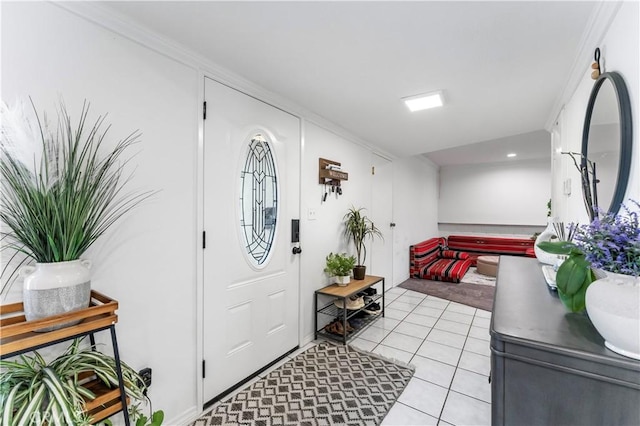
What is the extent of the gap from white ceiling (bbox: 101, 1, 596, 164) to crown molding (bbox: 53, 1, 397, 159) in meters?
0.04

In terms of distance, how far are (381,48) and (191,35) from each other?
1122mm

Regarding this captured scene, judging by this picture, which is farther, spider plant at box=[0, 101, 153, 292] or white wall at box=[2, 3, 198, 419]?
white wall at box=[2, 3, 198, 419]

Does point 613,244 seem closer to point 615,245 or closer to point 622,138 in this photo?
point 615,245

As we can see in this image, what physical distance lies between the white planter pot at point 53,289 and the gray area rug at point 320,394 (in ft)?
3.94

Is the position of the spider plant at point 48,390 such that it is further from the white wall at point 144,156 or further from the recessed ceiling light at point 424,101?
the recessed ceiling light at point 424,101

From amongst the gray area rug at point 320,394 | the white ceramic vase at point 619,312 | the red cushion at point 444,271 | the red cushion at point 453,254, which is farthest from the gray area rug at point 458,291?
the white ceramic vase at point 619,312

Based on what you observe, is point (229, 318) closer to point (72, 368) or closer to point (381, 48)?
point (72, 368)

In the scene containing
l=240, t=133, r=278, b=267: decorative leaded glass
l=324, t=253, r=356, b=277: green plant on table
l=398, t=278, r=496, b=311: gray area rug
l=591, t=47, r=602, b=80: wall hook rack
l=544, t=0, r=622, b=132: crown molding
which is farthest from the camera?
l=398, t=278, r=496, b=311: gray area rug

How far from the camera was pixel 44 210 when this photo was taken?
104 centimetres

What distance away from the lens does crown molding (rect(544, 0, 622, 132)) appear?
131 cm

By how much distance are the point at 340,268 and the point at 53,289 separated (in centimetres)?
233

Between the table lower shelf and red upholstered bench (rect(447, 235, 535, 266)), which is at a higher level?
red upholstered bench (rect(447, 235, 535, 266))

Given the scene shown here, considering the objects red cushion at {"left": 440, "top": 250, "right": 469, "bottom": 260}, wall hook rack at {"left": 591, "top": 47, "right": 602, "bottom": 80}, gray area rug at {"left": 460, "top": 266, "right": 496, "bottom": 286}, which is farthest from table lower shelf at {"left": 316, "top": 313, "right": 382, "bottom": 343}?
red cushion at {"left": 440, "top": 250, "right": 469, "bottom": 260}

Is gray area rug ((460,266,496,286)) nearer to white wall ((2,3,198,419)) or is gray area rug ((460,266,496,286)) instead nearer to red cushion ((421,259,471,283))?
red cushion ((421,259,471,283))
